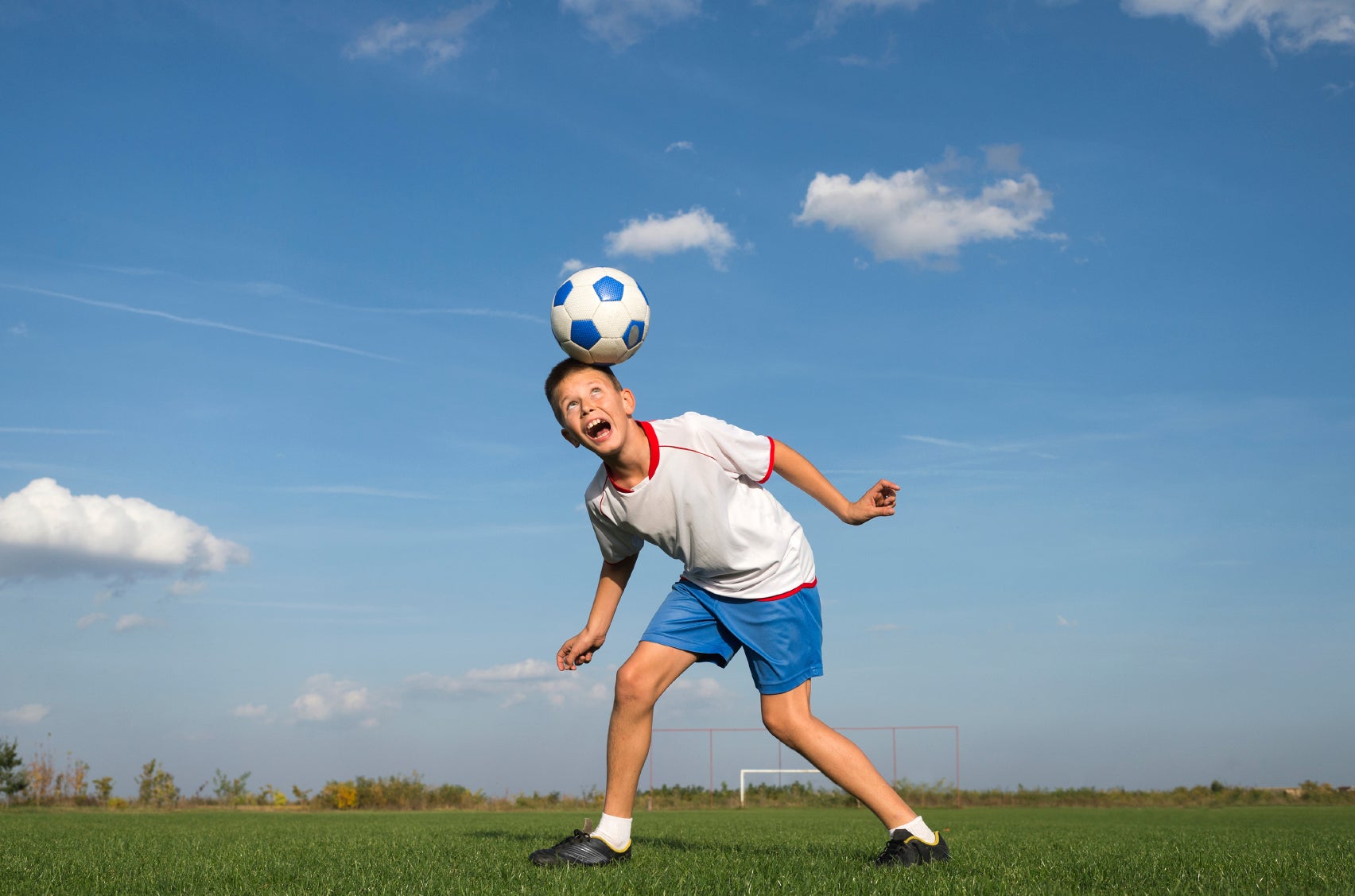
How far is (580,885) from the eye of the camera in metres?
3.54

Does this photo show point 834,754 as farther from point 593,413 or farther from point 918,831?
point 593,413

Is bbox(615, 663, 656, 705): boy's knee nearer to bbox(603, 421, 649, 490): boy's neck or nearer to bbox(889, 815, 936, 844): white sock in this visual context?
bbox(603, 421, 649, 490): boy's neck

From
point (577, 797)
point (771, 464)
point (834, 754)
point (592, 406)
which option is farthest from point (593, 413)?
point (577, 797)

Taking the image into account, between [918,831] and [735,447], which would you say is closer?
[918,831]

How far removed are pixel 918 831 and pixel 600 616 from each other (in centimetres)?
173

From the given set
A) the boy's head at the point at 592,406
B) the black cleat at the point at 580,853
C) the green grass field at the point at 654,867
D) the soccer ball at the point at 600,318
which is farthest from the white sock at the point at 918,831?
the soccer ball at the point at 600,318

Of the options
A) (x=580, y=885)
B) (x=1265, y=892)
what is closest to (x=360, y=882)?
(x=580, y=885)

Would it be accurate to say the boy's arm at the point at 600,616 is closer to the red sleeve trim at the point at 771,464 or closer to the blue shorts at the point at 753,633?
the blue shorts at the point at 753,633

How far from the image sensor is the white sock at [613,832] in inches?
181

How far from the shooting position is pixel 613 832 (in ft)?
15.1

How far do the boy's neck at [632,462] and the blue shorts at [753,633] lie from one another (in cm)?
61

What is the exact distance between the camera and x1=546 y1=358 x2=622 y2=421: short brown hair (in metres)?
4.68

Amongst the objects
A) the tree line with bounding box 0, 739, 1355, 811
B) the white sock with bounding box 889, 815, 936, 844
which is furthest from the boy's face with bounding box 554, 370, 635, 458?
the tree line with bounding box 0, 739, 1355, 811

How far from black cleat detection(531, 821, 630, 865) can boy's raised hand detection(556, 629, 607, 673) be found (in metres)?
0.75
